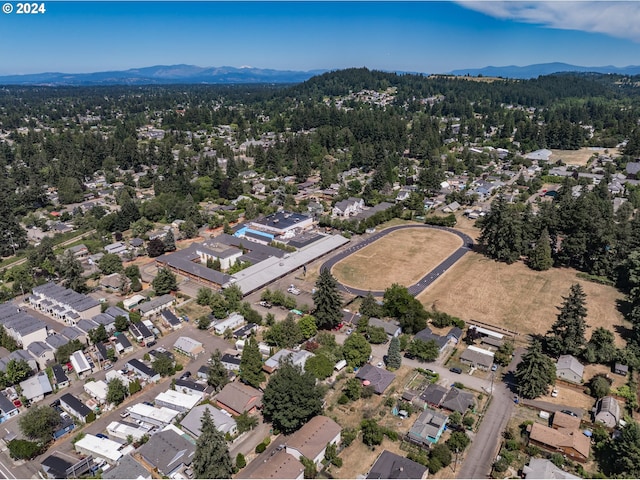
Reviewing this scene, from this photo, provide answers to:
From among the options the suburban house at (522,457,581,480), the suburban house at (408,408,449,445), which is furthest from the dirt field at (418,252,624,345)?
the suburban house at (522,457,581,480)

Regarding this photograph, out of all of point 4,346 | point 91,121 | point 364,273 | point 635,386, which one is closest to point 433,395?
point 635,386

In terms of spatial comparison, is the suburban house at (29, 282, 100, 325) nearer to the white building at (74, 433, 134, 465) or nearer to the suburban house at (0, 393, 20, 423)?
the suburban house at (0, 393, 20, 423)

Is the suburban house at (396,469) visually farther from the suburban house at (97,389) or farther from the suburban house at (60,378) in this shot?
the suburban house at (60,378)

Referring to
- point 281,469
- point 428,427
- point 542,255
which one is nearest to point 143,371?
point 281,469

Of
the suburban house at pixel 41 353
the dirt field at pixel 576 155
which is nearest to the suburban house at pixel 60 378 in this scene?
the suburban house at pixel 41 353

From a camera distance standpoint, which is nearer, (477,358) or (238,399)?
(238,399)

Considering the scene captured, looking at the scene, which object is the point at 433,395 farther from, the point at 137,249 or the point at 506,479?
the point at 137,249

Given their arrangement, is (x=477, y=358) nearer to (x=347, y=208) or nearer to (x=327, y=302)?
(x=327, y=302)
